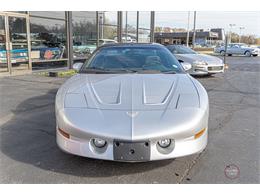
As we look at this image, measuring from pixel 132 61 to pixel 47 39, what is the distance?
8524 mm

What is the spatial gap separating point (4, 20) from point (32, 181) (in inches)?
331

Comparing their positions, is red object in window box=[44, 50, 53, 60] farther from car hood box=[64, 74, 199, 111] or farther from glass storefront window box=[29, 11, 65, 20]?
car hood box=[64, 74, 199, 111]

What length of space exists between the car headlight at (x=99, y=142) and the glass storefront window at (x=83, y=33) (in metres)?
10.7

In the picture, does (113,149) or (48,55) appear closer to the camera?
(113,149)

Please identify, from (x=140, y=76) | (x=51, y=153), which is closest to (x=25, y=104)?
(x=51, y=153)

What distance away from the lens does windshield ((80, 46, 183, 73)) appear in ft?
12.3

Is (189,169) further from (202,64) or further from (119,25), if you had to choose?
(119,25)

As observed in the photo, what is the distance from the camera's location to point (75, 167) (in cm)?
278

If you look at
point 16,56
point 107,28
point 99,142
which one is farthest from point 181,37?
point 99,142

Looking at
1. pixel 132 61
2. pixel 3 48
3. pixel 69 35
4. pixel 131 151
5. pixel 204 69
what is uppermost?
pixel 69 35

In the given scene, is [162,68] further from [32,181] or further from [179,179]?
[32,181]

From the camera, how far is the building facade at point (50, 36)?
9.54 m

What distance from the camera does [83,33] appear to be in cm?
1325
